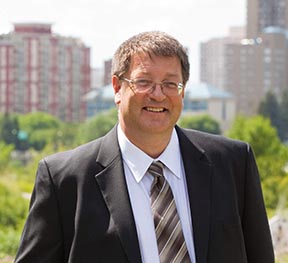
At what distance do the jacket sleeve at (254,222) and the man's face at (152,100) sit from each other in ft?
0.56

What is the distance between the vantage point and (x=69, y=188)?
155cm

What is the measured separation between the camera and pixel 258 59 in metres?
55.6

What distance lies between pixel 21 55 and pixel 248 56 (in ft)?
44.6

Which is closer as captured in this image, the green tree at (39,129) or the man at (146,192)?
the man at (146,192)

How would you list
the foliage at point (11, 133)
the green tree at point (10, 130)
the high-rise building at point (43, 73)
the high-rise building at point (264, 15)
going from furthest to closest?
1. the high-rise building at point (264, 15)
2. the high-rise building at point (43, 73)
3. the green tree at point (10, 130)
4. the foliage at point (11, 133)

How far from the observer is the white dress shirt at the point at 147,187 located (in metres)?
1.51

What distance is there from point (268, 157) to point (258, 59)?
35597 mm

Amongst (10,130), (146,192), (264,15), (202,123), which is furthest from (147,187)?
(264,15)

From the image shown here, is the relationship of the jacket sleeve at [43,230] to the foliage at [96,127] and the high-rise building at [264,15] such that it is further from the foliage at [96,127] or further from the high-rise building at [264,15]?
the high-rise building at [264,15]

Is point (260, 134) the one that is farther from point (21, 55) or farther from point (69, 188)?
point (21, 55)

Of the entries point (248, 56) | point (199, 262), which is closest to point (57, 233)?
point (199, 262)

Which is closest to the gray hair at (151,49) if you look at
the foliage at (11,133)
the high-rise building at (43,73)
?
the foliage at (11,133)

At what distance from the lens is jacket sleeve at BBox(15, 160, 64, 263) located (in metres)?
1.54

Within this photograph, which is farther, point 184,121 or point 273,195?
point 184,121
